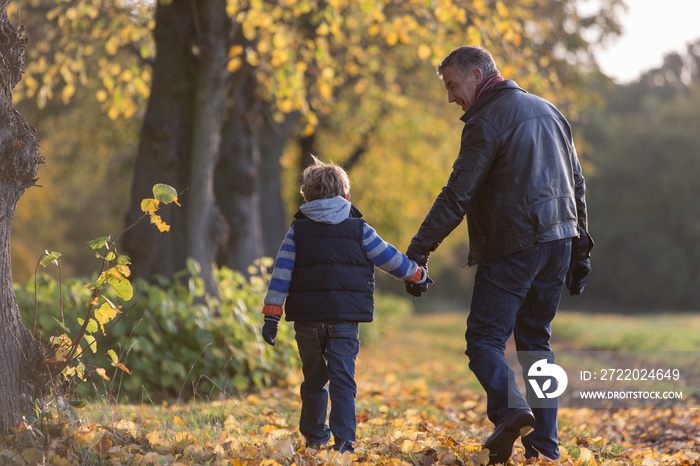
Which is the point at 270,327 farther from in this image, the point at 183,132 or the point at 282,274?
the point at 183,132

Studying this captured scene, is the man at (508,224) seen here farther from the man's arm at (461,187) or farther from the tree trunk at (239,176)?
the tree trunk at (239,176)

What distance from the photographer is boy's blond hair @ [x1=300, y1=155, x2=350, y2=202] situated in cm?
377

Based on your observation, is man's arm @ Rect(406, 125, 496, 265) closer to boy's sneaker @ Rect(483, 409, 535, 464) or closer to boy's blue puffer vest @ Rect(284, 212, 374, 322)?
boy's blue puffer vest @ Rect(284, 212, 374, 322)

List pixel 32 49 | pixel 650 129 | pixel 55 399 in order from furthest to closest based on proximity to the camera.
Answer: pixel 650 129 → pixel 32 49 → pixel 55 399

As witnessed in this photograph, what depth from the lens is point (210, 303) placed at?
7.10 m

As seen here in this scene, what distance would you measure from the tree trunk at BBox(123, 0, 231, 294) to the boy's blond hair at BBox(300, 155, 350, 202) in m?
4.00

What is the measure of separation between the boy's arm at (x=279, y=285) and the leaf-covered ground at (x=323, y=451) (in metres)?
0.61

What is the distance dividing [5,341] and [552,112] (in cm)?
301

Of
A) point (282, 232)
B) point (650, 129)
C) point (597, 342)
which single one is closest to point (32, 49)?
point (282, 232)

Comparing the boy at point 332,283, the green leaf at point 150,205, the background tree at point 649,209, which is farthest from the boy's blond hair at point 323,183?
the background tree at point 649,209

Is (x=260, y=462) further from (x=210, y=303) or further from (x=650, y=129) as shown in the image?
(x=650, y=129)

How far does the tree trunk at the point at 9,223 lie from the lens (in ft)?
11.4

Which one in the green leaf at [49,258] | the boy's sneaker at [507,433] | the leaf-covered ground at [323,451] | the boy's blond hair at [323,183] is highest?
the boy's blond hair at [323,183]

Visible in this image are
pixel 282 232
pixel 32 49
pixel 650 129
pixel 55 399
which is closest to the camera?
pixel 55 399
